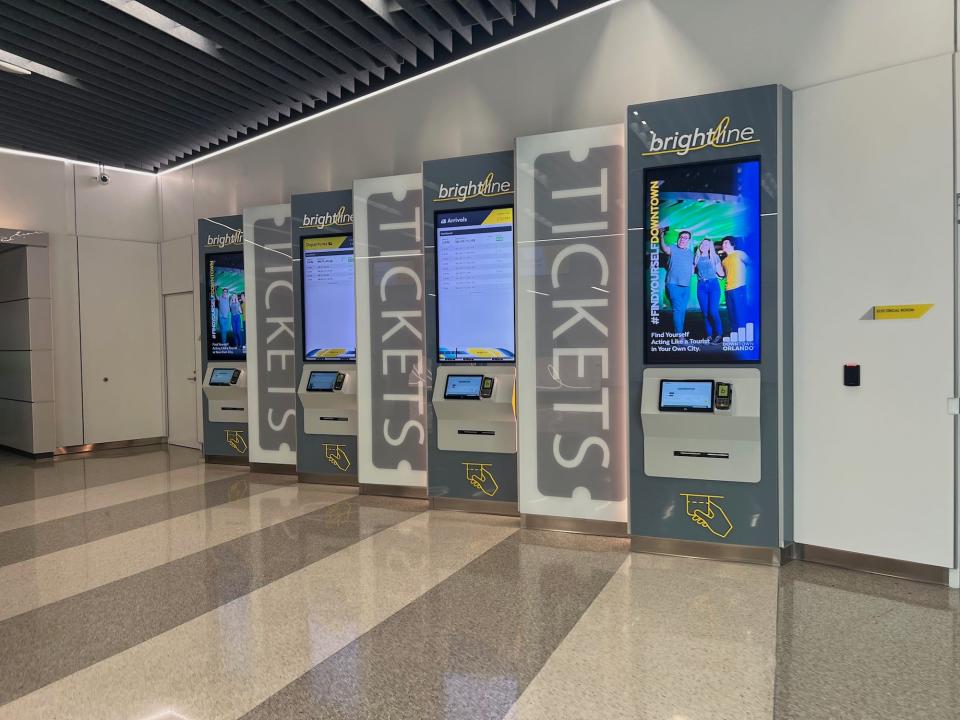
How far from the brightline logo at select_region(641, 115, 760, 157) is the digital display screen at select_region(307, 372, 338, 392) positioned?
3.64 m

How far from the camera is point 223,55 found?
6.31m

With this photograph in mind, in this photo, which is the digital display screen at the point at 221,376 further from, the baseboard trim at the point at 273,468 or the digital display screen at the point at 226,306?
the baseboard trim at the point at 273,468

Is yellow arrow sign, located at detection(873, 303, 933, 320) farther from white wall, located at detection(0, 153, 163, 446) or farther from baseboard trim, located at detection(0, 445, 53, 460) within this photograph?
baseboard trim, located at detection(0, 445, 53, 460)

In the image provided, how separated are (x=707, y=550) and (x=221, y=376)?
5.73 metres

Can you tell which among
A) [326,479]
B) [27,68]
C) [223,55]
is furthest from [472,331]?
[27,68]

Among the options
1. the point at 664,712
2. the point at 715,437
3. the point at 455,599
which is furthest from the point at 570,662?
the point at 715,437

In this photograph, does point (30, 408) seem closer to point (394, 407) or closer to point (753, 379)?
point (394, 407)

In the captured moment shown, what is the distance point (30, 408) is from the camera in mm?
9273

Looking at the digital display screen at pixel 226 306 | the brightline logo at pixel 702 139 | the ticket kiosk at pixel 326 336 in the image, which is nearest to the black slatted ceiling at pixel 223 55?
the ticket kiosk at pixel 326 336

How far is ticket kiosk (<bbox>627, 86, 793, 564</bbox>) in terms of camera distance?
4.35m

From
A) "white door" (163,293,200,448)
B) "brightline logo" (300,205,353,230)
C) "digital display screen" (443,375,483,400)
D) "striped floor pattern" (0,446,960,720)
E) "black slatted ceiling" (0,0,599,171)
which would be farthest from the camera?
"white door" (163,293,200,448)

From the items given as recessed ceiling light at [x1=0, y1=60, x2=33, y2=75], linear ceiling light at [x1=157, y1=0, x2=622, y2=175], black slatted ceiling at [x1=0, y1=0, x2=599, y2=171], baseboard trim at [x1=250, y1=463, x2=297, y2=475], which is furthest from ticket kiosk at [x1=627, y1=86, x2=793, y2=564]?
recessed ceiling light at [x1=0, y1=60, x2=33, y2=75]

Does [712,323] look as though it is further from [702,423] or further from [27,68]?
[27,68]

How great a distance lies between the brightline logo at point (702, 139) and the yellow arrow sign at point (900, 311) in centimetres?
124
